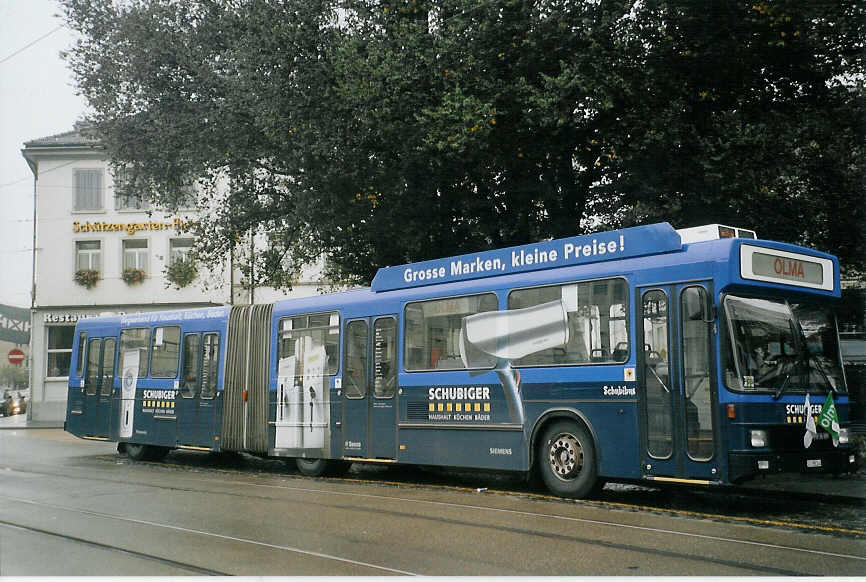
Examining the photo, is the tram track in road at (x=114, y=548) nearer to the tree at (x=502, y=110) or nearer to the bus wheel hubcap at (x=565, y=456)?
the bus wheel hubcap at (x=565, y=456)

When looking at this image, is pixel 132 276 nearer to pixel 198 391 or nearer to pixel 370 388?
pixel 198 391

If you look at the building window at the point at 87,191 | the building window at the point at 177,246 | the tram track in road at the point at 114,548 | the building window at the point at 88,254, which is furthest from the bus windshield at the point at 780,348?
the building window at the point at 87,191

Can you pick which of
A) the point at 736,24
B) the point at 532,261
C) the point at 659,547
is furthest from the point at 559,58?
the point at 659,547

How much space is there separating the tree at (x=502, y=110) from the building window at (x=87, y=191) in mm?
23382

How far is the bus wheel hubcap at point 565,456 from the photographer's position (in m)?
11.5

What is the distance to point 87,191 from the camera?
40969mm

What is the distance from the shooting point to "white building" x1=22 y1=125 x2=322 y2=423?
39.9m

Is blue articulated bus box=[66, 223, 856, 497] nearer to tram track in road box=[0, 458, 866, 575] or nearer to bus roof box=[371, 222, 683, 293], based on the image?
bus roof box=[371, 222, 683, 293]

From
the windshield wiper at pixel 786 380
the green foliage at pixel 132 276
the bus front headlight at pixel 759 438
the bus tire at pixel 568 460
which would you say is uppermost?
the green foliage at pixel 132 276

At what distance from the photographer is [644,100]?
15.0 meters

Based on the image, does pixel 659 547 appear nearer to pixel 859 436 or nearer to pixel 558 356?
pixel 558 356

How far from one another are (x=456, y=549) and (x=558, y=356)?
425 centimetres

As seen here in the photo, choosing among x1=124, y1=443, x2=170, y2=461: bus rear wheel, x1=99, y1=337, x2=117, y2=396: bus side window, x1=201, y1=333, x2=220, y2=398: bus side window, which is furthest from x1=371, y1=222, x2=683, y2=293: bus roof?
x1=99, y1=337, x2=117, y2=396: bus side window

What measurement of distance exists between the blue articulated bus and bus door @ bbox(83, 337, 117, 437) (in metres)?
3.45
